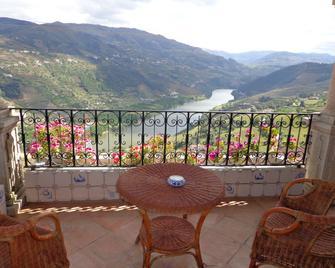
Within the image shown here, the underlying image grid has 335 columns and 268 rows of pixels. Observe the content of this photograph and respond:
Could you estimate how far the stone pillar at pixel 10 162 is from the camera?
283cm

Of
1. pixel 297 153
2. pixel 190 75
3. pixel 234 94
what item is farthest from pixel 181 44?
pixel 297 153

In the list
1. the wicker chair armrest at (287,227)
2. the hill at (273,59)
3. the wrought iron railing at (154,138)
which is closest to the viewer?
the wicker chair armrest at (287,227)

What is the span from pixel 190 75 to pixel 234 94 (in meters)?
9.09

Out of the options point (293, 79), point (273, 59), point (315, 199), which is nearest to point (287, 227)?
point (315, 199)

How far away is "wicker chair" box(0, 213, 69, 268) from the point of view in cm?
145

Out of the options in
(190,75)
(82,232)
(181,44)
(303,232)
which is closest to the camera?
(303,232)

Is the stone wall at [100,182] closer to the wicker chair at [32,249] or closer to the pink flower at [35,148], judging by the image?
the pink flower at [35,148]

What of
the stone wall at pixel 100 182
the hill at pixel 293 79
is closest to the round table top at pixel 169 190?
the stone wall at pixel 100 182

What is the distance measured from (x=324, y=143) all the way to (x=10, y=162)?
3.61 metres

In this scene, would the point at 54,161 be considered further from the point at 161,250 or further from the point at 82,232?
the point at 161,250

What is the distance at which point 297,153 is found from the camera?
12.1 feet

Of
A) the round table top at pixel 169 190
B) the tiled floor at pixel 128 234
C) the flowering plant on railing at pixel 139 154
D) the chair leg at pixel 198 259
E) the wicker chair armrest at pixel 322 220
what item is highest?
the wicker chair armrest at pixel 322 220

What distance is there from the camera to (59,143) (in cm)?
341

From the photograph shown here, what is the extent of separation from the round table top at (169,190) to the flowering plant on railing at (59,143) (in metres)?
1.35
